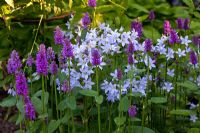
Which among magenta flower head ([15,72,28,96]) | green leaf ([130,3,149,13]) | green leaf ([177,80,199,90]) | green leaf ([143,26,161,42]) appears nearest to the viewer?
magenta flower head ([15,72,28,96])

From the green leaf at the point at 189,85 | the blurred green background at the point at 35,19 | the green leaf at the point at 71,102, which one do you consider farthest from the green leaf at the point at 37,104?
the blurred green background at the point at 35,19

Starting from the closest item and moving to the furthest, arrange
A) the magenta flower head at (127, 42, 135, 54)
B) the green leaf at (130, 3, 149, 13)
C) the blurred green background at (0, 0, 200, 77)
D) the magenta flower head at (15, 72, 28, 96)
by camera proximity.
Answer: the magenta flower head at (15, 72, 28, 96) < the magenta flower head at (127, 42, 135, 54) < the blurred green background at (0, 0, 200, 77) < the green leaf at (130, 3, 149, 13)

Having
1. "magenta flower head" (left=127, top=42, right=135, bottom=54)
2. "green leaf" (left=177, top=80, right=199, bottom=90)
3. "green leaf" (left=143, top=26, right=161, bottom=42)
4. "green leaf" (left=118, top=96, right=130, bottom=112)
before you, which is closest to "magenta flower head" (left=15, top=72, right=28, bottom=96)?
"green leaf" (left=118, top=96, right=130, bottom=112)

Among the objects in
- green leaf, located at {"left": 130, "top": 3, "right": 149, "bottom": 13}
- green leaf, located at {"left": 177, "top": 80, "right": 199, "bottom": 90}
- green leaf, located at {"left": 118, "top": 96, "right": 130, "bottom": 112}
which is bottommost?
green leaf, located at {"left": 118, "top": 96, "right": 130, "bottom": 112}

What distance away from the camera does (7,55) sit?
11.7 ft

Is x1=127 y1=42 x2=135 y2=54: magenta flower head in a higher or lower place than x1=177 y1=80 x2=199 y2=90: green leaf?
higher

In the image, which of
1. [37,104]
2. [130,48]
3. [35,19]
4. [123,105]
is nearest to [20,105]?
[37,104]

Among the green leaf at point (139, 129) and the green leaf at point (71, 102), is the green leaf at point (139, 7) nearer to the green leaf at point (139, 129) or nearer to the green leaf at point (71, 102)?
the green leaf at point (139, 129)

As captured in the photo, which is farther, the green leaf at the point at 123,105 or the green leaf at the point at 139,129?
the green leaf at the point at 139,129

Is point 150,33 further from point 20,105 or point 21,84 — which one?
Result: point 21,84

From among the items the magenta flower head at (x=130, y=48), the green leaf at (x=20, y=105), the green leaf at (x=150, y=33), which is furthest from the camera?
the green leaf at (x=150, y=33)

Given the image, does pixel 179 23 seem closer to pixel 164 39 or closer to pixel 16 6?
pixel 164 39

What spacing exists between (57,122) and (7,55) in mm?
1415

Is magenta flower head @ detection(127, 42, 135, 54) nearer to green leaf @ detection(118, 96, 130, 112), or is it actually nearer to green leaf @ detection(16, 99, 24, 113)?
green leaf @ detection(118, 96, 130, 112)
